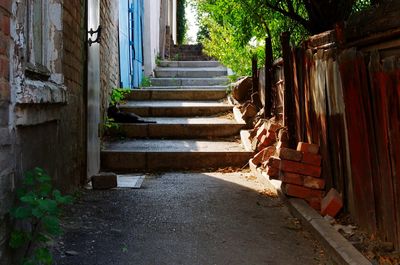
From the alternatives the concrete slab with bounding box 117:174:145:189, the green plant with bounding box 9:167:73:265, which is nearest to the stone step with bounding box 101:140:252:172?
the concrete slab with bounding box 117:174:145:189

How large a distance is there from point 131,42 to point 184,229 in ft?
24.7

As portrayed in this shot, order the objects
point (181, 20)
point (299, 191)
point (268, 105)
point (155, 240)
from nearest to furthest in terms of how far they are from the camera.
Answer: point (155, 240) → point (299, 191) → point (268, 105) → point (181, 20)

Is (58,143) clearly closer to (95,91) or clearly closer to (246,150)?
(95,91)

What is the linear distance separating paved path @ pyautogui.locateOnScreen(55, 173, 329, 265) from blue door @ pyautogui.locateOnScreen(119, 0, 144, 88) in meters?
4.73

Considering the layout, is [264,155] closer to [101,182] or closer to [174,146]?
[174,146]

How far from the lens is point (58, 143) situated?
153 inches

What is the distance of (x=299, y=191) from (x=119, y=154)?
2914 mm

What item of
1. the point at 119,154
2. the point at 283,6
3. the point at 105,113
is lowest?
the point at 119,154

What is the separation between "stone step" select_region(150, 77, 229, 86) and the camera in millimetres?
12148

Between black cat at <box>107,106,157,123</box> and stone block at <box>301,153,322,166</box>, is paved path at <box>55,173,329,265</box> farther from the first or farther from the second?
black cat at <box>107,106,157,123</box>

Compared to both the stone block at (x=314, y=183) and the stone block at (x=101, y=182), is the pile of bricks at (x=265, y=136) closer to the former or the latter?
the stone block at (x=314, y=183)

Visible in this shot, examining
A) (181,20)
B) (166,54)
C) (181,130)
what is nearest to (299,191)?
(181,130)

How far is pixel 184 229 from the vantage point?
3840mm

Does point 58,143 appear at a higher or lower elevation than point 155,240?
higher
